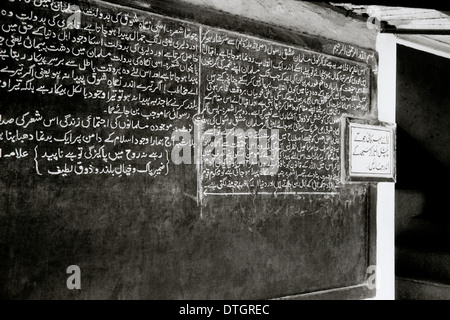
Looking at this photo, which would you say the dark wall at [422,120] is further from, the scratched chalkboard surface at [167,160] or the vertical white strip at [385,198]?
the scratched chalkboard surface at [167,160]

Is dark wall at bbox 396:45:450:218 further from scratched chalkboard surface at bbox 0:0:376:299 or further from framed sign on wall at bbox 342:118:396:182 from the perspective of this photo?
scratched chalkboard surface at bbox 0:0:376:299

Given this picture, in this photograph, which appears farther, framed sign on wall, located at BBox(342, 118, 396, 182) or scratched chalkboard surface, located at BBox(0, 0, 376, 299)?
framed sign on wall, located at BBox(342, 118, 396, 182)

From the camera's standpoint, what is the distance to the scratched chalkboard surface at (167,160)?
2.32m

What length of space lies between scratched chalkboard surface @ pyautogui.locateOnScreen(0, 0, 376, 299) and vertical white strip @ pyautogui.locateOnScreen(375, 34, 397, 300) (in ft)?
1.07

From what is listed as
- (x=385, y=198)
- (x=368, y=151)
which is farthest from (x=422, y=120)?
(x=368, y=151)

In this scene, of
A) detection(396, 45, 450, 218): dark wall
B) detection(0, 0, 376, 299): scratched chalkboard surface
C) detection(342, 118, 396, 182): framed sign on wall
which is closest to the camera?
detection(0, 0, 376, 299): scratched chalkboard surface

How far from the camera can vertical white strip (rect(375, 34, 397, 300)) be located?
413 cm

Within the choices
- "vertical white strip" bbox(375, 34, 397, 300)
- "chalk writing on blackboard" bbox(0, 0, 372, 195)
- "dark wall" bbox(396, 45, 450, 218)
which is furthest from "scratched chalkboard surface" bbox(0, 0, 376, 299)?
"dark wall" bbox(396, 45, 450, 218)

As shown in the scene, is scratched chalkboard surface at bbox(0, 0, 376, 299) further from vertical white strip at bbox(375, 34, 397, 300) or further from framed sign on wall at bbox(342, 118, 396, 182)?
vertical white strip at bbox(375, 34, 397, 300)

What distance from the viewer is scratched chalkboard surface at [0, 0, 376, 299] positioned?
2.32m

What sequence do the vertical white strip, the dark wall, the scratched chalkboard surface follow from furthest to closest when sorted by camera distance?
the dark wall
the vertical white strip
the scratched chalkboard surface

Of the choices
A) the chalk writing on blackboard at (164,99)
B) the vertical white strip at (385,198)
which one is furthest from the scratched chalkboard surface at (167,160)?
the vertical white strip at (385,198)

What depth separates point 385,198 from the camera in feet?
13.7
